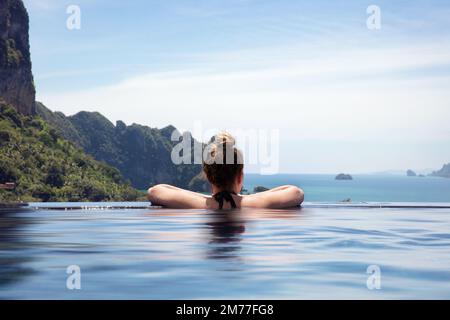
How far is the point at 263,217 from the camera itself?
14.9 m

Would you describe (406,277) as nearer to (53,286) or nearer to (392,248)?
(392,248)

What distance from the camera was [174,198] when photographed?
53.0ft

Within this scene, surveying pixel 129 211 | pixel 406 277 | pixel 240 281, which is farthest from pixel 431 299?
pixel 129 211

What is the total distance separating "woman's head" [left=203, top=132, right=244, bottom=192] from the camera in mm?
14344

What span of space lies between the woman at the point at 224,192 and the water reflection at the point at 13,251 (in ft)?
9.86

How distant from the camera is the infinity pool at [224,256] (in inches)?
275

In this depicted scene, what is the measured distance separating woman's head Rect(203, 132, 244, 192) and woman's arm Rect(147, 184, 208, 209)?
1.10 meters

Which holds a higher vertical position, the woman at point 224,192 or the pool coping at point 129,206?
the woman at point 224,192
